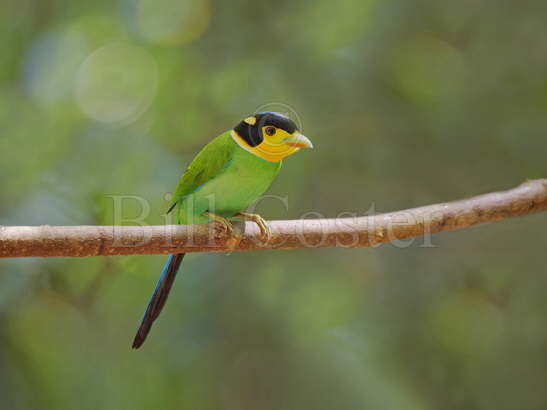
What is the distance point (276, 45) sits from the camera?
249 centimetres

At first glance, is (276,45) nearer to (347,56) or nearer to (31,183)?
(347,56)

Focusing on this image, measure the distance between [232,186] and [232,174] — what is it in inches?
1.4

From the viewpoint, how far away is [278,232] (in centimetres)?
150

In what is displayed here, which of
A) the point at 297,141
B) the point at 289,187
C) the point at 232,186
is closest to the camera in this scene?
the point at 297,141

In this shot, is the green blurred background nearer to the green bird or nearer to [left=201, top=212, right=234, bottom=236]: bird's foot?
the green bird

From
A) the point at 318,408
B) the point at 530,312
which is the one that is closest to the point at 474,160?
the point at 530,312

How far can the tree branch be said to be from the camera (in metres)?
1.25

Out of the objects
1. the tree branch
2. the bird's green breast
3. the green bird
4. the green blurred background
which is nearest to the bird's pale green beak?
the green bird

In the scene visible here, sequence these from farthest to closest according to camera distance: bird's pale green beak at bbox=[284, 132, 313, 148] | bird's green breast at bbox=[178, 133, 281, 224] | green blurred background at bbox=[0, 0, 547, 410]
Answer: green blurred background at bbox=[0, 0, 547, 410] < bird's green breast at bbox=[178, 133, 281, 224] < bird's pale green beak at bbox=[284, 132, 313, 148]

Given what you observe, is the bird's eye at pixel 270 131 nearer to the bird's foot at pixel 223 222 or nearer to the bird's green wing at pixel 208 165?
the bird's green wing at pixel 208 165

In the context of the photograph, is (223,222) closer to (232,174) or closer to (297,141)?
(232,174)

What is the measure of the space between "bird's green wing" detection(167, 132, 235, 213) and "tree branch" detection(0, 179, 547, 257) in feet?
0.56

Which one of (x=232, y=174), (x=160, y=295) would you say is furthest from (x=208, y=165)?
(x=160, y=295)

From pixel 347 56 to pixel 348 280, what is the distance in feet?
3.34
